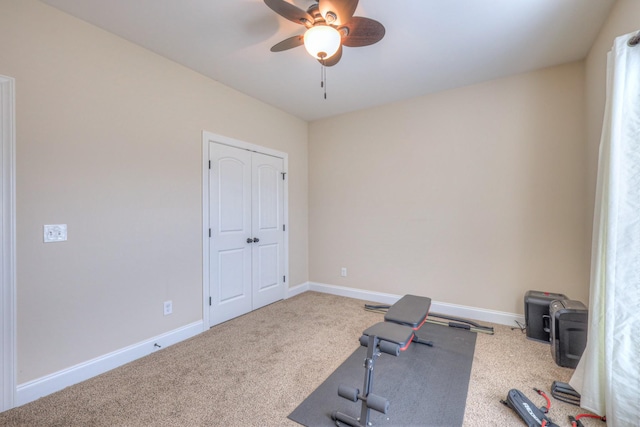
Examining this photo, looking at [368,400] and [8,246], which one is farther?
[8,246]

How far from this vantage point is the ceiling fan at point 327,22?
5.46 feet

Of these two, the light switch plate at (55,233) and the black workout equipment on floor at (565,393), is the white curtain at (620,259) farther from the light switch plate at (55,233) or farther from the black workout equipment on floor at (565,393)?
the light switch plate at (55,233)

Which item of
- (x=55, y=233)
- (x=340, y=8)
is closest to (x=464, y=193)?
(x=340, y=8)

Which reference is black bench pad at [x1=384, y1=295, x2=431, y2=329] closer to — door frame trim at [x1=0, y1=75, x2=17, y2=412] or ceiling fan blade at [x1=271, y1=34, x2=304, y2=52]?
ceiling fan blade at [x1=271, y1=34, x2=304, y2=52]

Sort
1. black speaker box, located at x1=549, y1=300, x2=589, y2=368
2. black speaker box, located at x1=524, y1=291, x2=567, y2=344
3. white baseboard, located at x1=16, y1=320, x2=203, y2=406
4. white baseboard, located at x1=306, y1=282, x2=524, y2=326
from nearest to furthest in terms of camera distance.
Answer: white baseboard, located at x1=16, y1=320, x2=203, y2=406
black speaker box, located at x1=549, y1=300, x2=589, y2=368
black speaker box, located at x1=524, y1=291, x2=567, y2=344
white baseboard, located at x1=306, y1=282, x2=524, y2=326

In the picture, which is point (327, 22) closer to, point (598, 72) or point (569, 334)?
point (598, 72)

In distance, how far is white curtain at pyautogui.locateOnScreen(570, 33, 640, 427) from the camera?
5.19 feet

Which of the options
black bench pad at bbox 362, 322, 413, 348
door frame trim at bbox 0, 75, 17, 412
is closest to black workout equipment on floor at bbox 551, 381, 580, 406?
black bench pad at bbox 362, 322, 413, 348

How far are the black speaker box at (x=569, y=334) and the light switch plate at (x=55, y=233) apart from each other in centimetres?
392

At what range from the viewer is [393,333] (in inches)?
71.5

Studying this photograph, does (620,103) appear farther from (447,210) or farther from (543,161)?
(447,210)

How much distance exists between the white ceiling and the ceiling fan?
0.80ft

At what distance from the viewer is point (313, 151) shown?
15.0 feet

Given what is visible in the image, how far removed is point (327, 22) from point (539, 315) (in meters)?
3.14
